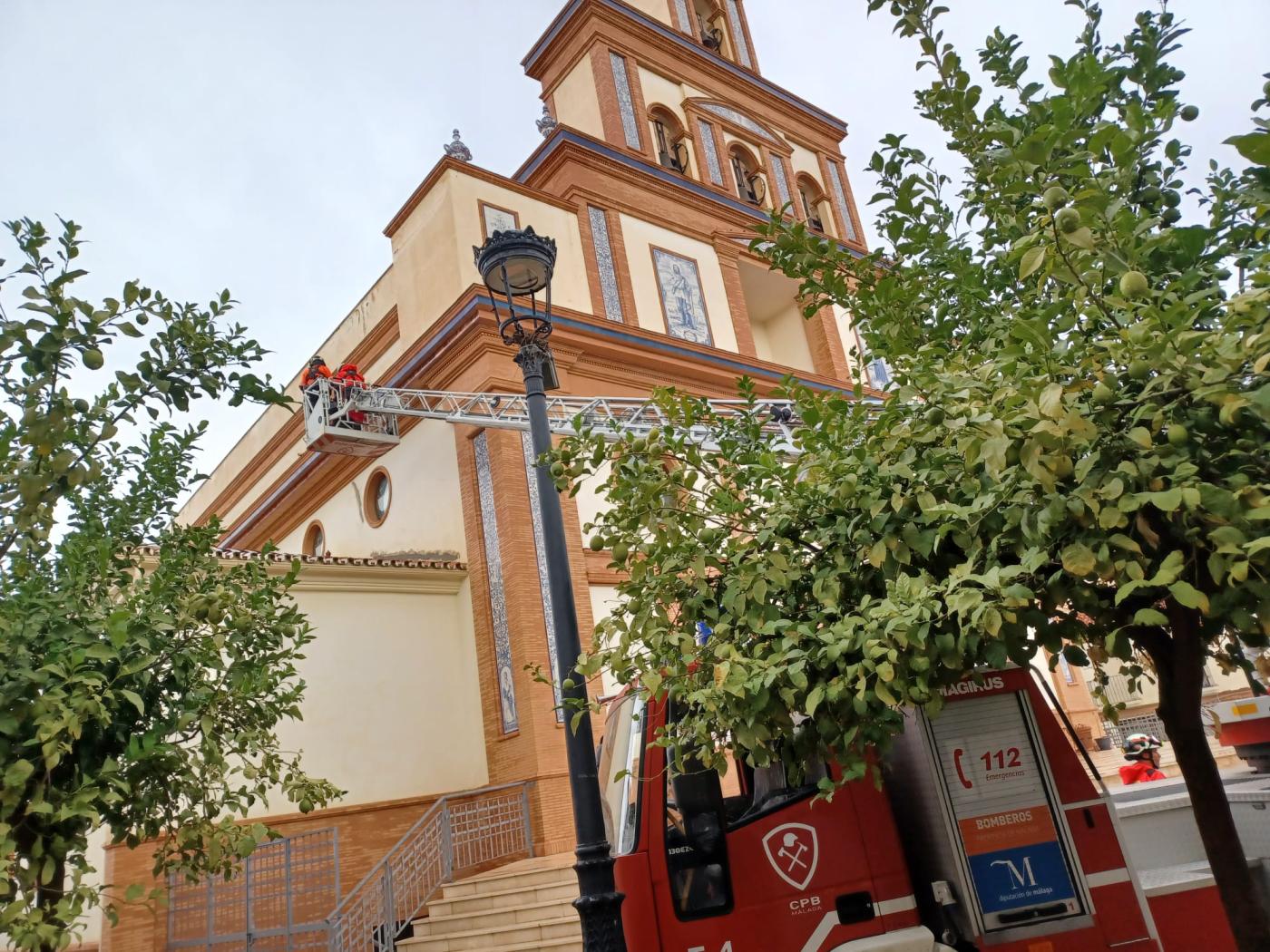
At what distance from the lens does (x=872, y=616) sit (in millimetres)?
3129

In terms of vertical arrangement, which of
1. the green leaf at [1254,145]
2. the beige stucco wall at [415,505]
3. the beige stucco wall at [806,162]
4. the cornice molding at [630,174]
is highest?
the beige stucco wall at [806,162]

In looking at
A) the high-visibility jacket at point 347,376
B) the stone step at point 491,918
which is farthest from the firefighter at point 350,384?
the stone step at point 491,918

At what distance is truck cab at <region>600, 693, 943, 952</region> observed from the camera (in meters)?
4.43

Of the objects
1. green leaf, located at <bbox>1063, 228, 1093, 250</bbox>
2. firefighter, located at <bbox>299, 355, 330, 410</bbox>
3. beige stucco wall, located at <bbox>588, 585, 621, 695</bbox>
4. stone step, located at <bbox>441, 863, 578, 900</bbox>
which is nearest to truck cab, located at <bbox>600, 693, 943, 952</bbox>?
green leaf, located at <bbox>1063, 228, 1093, 250</bbox>

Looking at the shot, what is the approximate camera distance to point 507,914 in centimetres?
1076

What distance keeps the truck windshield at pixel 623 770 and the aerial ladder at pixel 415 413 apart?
28.1 ft

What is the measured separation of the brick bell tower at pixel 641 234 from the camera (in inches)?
592

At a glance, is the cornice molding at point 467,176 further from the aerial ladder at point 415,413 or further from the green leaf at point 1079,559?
the green leaf at point 1079,559

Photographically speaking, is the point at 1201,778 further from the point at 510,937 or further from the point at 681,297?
the point at 681,297

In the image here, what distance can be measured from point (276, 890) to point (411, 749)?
3604mm

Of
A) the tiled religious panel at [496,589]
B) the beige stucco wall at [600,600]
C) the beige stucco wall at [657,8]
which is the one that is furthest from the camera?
the beige stucco wall at [657,8]

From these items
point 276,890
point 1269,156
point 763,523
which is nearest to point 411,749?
point 276,890

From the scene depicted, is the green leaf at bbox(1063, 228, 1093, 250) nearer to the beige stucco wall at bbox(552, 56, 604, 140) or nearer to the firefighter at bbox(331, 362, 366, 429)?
the firefighter at bbox(331, 362, 366, 429)

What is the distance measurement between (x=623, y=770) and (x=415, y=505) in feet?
47.2
